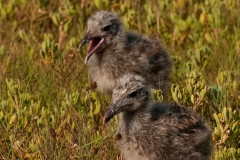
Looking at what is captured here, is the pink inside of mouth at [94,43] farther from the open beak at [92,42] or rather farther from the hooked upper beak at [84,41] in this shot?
the hooked upper beak at [84,41]

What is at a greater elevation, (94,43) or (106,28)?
(106,28)

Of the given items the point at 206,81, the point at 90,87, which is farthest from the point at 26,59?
the point at 206,81

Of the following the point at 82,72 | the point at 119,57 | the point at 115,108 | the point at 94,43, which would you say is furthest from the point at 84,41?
the point at 115,108

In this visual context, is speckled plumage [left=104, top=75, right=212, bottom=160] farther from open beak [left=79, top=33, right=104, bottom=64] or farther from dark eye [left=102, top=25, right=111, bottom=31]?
dark eye [left=102, top=25, right=111, bottom=31]

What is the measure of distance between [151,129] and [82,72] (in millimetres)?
2368

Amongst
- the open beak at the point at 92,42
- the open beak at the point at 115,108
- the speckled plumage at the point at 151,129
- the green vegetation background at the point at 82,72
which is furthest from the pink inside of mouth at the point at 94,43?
the open beak at the point at 115,108

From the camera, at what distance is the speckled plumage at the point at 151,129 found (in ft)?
21.7

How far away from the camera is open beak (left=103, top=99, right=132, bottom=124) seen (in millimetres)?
6504

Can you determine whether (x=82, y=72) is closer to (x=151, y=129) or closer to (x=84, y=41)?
(x=84, y=41)

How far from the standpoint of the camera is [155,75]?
28.0 feet

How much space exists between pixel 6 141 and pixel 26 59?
2.04m

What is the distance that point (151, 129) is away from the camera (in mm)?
6703

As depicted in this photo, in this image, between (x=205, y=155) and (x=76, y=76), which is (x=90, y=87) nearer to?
(x=76, y=76)

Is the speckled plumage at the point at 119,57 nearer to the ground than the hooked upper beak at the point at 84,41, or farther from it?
nearer to the ground
